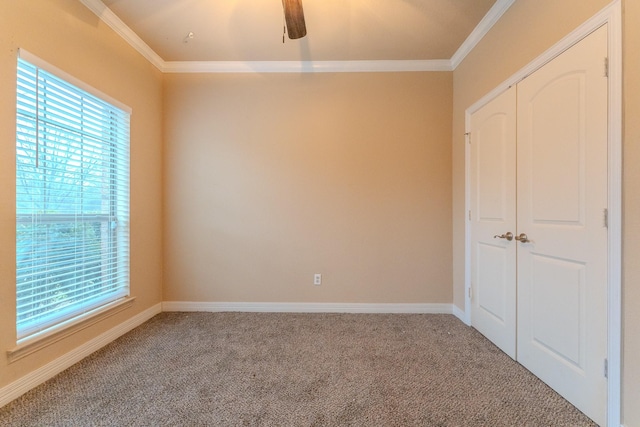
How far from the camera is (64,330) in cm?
184

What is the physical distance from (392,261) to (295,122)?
1891mm

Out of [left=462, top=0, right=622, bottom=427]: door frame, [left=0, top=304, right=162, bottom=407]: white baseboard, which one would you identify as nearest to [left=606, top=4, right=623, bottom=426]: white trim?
[left=462, top=0, right=622, bottom=427]: door frame

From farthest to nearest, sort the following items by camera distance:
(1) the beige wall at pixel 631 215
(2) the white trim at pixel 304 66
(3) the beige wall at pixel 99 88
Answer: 1. (2) the white trim at pixel 304 66
2. (3) the beige wall at pixel 99 88
3. (1) the beige wall at pixel 631 215

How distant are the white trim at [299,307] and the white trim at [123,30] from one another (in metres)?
2.65

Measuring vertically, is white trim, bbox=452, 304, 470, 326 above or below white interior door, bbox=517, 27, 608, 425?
below

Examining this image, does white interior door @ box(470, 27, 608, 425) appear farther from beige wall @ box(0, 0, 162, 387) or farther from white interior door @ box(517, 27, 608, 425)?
beige wall @ box(0, 0, 162, 387)

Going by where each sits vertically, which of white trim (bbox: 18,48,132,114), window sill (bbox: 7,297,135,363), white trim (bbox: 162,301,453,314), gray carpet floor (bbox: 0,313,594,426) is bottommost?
gray carpet floor (bbox: 0,313,594,426)

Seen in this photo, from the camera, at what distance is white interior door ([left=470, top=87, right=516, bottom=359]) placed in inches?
76.9

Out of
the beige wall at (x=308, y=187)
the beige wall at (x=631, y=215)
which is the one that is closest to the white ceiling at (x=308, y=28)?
the beige wall at (x=308, y=187)

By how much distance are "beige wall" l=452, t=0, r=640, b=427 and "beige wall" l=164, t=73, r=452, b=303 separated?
173mm

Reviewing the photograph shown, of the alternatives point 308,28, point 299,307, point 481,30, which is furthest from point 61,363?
point 481,30

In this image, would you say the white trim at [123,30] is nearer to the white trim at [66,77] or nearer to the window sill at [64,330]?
the white trim at [66,77]

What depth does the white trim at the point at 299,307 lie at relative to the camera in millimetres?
2852

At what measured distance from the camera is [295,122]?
9.48ft
